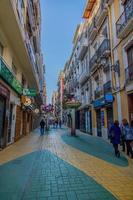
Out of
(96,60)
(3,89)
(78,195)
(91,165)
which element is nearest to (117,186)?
(78,195)

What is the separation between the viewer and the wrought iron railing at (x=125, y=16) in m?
11.2

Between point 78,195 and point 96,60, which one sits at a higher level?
point 96,60

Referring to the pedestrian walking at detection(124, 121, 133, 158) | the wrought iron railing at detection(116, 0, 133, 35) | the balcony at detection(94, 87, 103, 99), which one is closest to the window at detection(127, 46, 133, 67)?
the wrought iron railing at detection(116, 0, 133, 35)

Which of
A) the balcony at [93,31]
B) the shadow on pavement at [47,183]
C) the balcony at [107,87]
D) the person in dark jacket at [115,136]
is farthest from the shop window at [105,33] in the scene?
the shadow on pavement at [47,183]

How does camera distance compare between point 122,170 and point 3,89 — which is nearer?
point 122,170

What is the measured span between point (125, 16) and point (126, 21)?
787mm

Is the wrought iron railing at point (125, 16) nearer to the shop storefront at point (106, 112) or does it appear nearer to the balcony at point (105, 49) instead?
the balcony at point (105, 49)

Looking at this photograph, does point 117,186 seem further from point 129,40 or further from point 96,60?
point 96,60

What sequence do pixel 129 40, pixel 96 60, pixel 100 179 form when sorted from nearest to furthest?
pixel 100 179 → pixel 129 40 → pixel 96 60

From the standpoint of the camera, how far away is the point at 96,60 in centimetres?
1730

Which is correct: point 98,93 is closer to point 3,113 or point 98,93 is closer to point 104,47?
point 104,47

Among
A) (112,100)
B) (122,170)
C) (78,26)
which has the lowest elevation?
(122,170)

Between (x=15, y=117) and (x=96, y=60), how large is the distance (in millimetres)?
9343

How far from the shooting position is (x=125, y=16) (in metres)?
12.0
